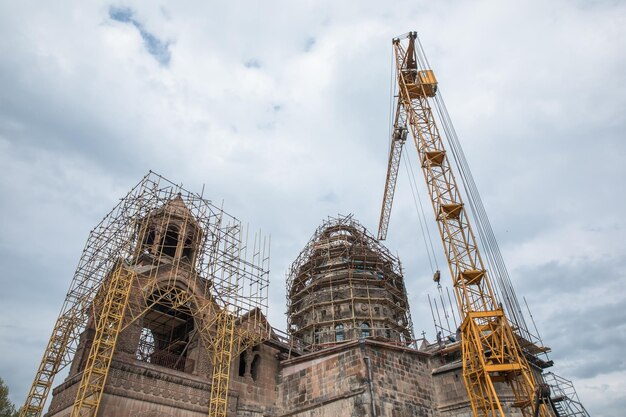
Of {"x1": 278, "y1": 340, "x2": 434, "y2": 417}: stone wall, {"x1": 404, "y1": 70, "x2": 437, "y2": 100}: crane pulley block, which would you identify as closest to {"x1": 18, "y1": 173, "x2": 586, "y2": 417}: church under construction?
{"x1": 278, "y1": 340, "x2": 434, "y2": 417}: stone wall

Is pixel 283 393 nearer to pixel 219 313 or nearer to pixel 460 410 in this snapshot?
pixel 219 313

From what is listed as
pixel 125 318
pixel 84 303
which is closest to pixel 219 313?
pixel 125 318

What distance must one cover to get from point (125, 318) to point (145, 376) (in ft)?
8.80

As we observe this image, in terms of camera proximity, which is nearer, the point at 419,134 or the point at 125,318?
the point at 125,318

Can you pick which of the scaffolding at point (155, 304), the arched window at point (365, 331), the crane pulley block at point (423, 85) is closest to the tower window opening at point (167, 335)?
the scaffolding at point (155, 304)

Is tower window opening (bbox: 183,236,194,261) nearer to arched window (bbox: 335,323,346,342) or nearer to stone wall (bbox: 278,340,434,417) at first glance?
stone wall (bbox: 278,340,434,417)

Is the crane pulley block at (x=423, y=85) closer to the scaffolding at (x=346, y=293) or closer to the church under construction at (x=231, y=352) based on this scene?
the church under construction at (x=231, y=352)

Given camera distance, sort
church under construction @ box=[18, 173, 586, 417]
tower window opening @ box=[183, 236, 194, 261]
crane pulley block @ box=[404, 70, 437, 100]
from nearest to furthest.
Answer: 1. church under construction @ box=[18, 173, 586, 417]
2. tower window opening @ box=[183, 236, 194, 261]
3. crane pulley block @ box=[404, 70, 437, 100]

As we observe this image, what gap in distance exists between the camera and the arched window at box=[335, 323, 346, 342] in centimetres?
2919

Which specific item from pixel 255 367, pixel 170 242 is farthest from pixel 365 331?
pixel 170 242

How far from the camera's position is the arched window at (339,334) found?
2919cm

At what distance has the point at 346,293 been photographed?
3108cm

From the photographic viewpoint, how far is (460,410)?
67.7 feet

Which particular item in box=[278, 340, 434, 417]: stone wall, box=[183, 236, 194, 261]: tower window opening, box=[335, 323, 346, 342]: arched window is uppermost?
box=[183, 236, 194, 261]: tower window opening
